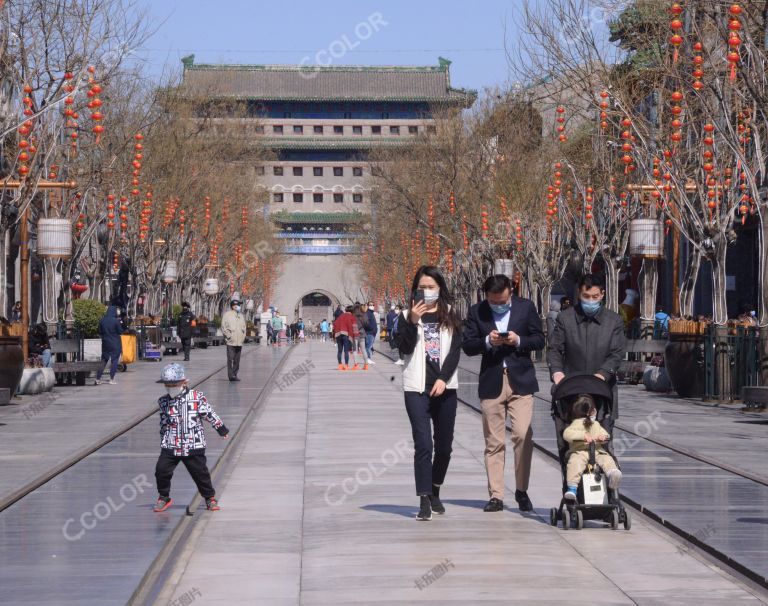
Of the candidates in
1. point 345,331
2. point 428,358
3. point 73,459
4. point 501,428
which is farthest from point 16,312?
point 428,358

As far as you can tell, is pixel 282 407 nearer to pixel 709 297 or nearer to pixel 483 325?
pixel 483 325

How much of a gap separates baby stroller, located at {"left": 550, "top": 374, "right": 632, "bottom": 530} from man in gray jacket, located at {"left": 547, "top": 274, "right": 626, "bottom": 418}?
19 centimetres

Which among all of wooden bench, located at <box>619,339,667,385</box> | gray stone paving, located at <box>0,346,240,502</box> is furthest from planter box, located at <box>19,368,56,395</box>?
wooden bench, located at <box>619,339,667,385</box>

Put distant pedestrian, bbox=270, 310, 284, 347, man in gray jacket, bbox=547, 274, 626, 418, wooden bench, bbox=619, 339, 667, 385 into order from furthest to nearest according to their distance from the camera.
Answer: distant pedestrian, bbox=270, 310, 284, 347 → wooden bench, bbox=619, 339, 667, 385 → man in gray jacket, bbox=547, 274, 626, 418

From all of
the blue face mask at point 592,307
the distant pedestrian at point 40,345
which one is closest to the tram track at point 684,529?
the blue face mask at point 592,307

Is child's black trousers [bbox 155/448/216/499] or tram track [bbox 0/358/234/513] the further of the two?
tram track [bbox 0/358/234/513]

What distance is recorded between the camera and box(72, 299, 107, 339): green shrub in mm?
36016

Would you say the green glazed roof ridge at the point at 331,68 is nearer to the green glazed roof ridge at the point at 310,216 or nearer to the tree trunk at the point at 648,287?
the green glazed roof ridge at the point at 310,216

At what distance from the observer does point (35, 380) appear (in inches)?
1096

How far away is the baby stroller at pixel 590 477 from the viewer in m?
10.6

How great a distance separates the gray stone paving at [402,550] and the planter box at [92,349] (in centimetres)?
2108

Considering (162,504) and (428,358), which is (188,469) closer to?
(162,504)

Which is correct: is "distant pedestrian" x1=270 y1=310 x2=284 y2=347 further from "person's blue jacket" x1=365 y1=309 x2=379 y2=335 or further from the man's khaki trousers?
the man's khaki trousers

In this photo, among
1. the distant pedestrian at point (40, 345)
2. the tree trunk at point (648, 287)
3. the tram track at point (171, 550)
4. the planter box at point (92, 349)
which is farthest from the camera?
the tree trunk at point (648, 287)
